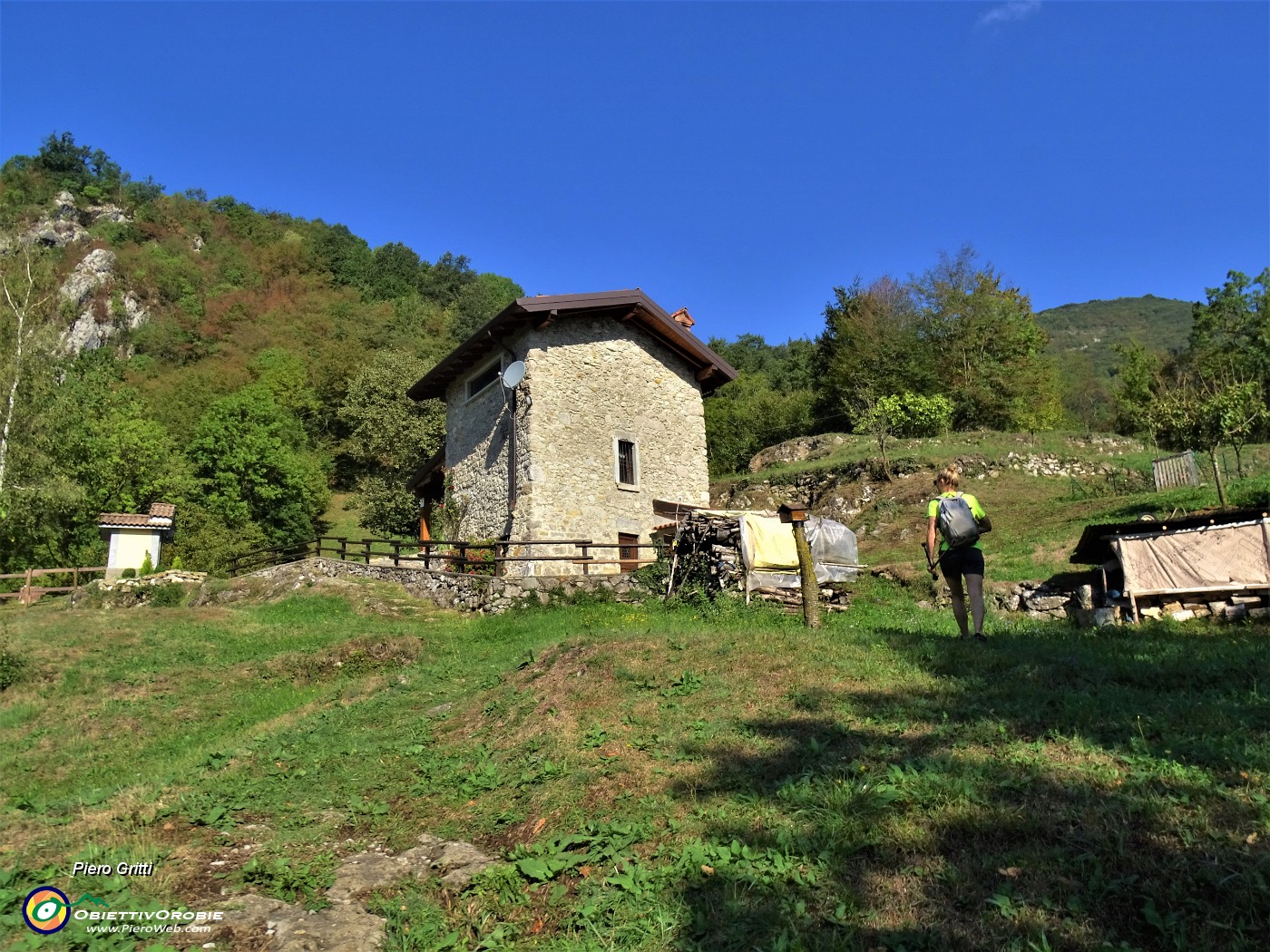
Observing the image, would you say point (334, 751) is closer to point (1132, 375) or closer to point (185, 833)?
point (185, 833)

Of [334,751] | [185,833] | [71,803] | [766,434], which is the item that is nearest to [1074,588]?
[334,751]

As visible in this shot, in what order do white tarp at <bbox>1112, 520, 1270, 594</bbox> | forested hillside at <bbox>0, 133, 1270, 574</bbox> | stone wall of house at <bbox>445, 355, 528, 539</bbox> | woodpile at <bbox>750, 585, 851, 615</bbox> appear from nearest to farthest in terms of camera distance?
white tarp at <bbox>1112, 520, 1270, 594</bbox>, woodpile at <bbox>750, 585, 851, 615</bbox>, stone wall of house at <bbox>445, 355, 528, 539</bbox>, forested hillside at <bbox>0, 133, 1270, 574</bbox>

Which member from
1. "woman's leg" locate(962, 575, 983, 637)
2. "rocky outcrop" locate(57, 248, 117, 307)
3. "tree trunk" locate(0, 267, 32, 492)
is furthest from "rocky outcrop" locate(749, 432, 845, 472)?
"rocky outcrop" locate(57, 248, 117, 307)

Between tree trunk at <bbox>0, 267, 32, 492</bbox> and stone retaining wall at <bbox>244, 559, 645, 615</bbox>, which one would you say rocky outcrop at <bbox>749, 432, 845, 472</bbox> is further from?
tree trunk at <bbox>0, 267, 32, 492</bbox>

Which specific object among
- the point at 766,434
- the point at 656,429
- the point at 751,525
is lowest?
the point at 751,525

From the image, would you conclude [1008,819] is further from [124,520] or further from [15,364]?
[15,364]

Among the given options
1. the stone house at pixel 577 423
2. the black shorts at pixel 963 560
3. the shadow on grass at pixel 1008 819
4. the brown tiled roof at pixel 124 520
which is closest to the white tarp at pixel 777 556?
the stone house at pixel 577 423

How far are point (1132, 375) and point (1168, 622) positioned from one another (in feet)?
100

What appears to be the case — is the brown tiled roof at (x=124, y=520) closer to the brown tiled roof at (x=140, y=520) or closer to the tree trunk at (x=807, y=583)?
the brown tiled roof at (x=140, y=520)

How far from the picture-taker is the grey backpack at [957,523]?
752cm

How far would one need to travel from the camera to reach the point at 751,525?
14258mm

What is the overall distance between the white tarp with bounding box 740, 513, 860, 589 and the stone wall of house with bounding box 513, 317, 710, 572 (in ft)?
17.8

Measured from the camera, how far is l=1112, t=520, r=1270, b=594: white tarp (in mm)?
10180

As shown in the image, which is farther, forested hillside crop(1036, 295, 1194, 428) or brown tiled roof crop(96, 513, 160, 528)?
forested hillside crop(1036, 295, 1194, 428)
